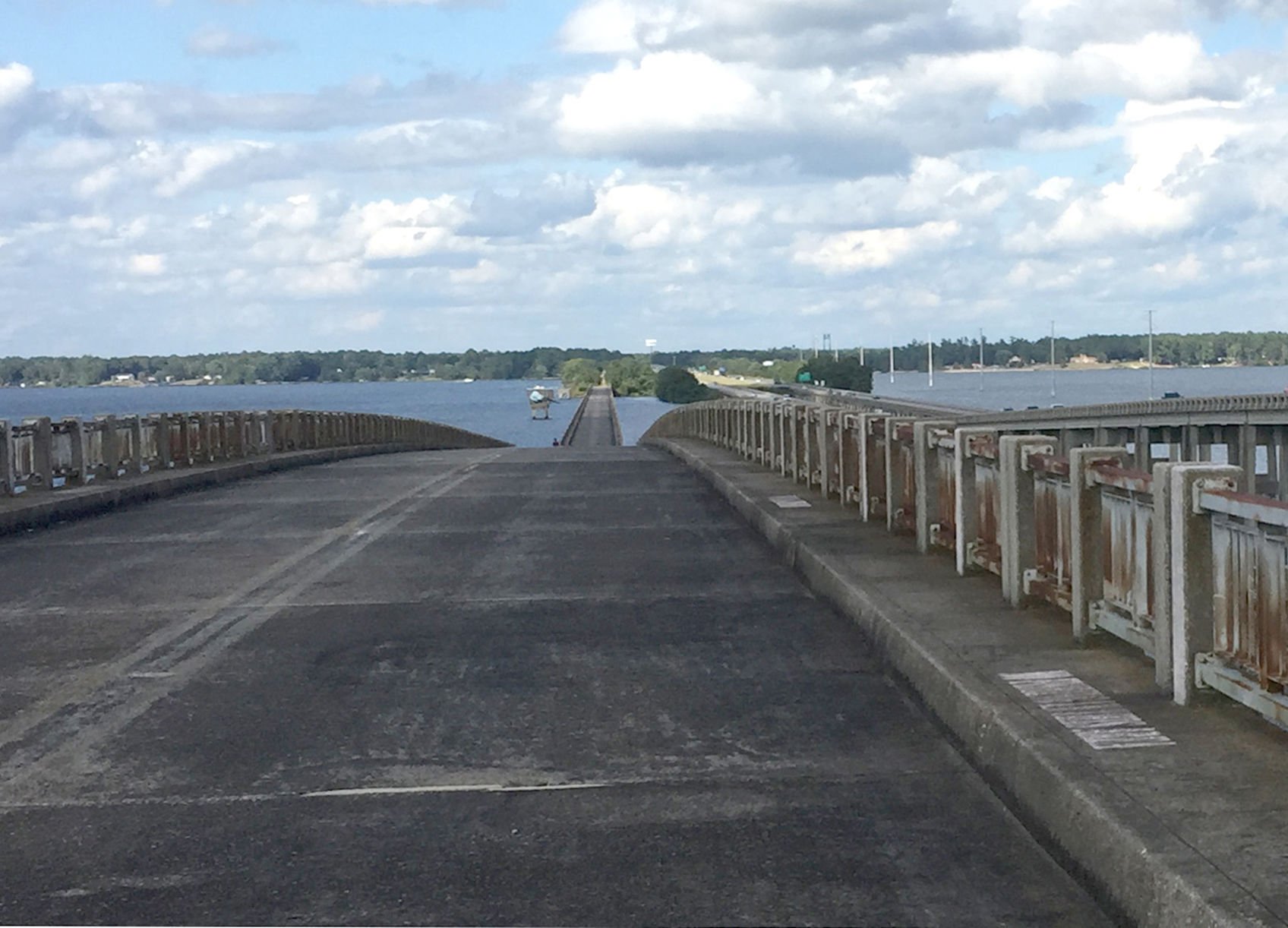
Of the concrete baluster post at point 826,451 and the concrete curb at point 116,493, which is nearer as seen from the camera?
the concrete baluster post at point 826,451

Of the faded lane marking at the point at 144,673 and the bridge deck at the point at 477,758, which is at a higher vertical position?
the faded lane marking at the point at 144,673

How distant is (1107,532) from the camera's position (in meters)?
8.12

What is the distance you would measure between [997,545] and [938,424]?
177 centimetres

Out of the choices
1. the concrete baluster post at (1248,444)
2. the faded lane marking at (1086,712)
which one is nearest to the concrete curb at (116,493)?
the faded lane marking at (1086,712)

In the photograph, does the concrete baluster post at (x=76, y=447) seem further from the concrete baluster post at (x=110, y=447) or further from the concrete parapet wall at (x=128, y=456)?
the concrete baluster post at (x=110, y=447)

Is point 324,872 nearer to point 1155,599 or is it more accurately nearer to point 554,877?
point 554,877

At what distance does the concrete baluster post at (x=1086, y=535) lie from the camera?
8148 mm

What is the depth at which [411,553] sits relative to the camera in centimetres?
1476

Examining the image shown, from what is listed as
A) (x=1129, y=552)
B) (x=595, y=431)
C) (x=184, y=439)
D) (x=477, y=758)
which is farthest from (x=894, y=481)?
(x=595, y=431)

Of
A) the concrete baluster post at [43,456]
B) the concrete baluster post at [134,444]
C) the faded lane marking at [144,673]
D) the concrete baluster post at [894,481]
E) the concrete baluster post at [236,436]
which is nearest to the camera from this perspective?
the faded lane marking at [144,673]

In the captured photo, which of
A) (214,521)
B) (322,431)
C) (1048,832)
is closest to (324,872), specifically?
(1048,832)

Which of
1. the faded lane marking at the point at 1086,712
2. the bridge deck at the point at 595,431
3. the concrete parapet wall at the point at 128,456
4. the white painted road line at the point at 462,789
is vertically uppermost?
the concrete parapet wall at the point at 128,456

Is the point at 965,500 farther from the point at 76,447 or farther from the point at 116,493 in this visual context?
the point at 76,447

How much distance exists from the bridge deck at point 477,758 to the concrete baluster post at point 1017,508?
1015 millimetres
